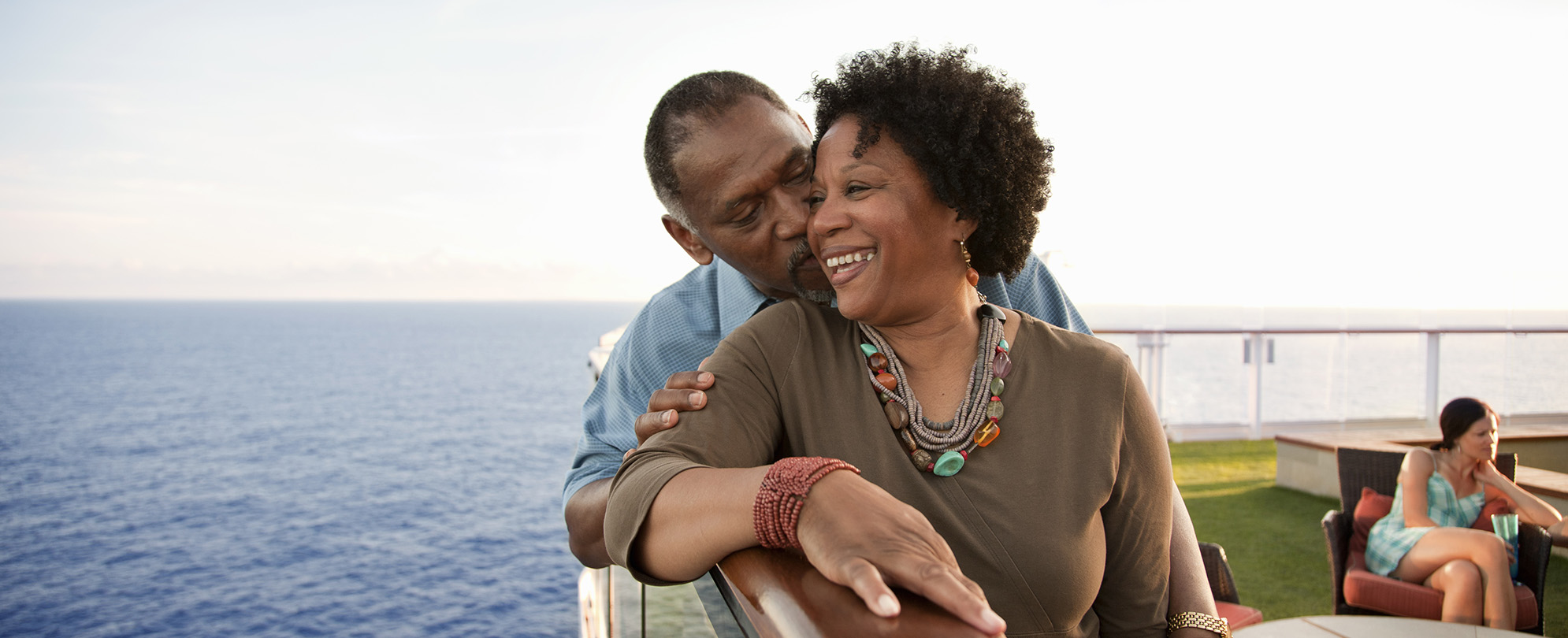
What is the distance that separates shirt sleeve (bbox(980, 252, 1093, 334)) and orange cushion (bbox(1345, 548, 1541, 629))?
9.76 feet

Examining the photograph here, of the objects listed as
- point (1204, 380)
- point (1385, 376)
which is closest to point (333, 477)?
point (1204, 380)

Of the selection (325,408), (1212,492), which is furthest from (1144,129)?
(325,408)

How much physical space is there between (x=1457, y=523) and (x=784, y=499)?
4795 millimetres

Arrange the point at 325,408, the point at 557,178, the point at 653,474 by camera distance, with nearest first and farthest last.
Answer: the point at 653,474 → the point at 325,408 → the point at 557,178

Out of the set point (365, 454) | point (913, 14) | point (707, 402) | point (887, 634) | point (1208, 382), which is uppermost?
point (913, 14)

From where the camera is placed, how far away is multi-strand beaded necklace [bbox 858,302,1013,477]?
4.16 ft

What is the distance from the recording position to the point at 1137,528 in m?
1.35

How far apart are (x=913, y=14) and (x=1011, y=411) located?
88.3 feet

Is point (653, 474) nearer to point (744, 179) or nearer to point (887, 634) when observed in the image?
point (887, 634)

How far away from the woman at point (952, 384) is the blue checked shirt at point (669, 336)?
55cm

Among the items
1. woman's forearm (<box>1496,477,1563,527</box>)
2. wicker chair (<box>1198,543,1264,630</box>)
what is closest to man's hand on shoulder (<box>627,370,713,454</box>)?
wicker chair (<box>1198,543,1264,630</box>)

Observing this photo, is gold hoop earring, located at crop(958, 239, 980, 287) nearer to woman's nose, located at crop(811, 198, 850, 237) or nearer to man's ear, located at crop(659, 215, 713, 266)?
woman's nose, located at crop(811, 198, 850, 237)

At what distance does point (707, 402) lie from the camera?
1.23m

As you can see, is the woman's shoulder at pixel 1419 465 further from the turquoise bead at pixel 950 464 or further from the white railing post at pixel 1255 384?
the white railing post at pixel 1255 384
